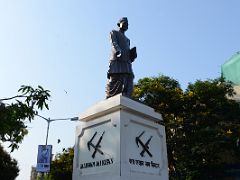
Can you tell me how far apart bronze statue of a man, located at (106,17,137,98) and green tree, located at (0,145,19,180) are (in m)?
24.6

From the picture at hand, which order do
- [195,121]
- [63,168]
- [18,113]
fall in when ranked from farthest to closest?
[63,168] < [195,121] < [18,113]

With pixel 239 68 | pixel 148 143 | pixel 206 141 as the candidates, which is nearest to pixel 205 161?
pixel 206 141

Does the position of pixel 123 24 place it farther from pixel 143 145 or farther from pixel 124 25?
pixel 143 145

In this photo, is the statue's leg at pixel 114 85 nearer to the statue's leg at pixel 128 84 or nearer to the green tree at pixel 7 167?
the statue's leg at pixel 128 84

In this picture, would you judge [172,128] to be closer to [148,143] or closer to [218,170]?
[218,170]

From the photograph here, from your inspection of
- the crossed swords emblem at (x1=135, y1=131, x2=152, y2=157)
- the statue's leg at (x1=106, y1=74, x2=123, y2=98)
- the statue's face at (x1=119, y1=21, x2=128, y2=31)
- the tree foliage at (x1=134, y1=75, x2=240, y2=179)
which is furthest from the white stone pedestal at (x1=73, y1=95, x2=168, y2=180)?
the tree foliage at (x1=134, y1=75, x2=240, y2=179)

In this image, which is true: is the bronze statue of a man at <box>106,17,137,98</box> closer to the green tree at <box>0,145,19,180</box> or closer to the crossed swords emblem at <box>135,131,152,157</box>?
the crossed swords emblem at <box>135,131,152,157</box>

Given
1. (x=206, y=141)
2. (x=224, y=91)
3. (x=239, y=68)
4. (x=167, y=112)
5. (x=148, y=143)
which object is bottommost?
(x=148, y=143)

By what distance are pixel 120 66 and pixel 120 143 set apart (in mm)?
2388

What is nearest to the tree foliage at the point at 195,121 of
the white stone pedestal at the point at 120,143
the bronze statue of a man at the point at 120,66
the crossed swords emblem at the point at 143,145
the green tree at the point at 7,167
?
the green tree at the point at 7,167

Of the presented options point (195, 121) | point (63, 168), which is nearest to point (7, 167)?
point (63, 168)

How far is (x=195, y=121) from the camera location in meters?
27.0

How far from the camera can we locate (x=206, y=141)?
25.8 metres

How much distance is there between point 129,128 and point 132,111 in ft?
1.46
